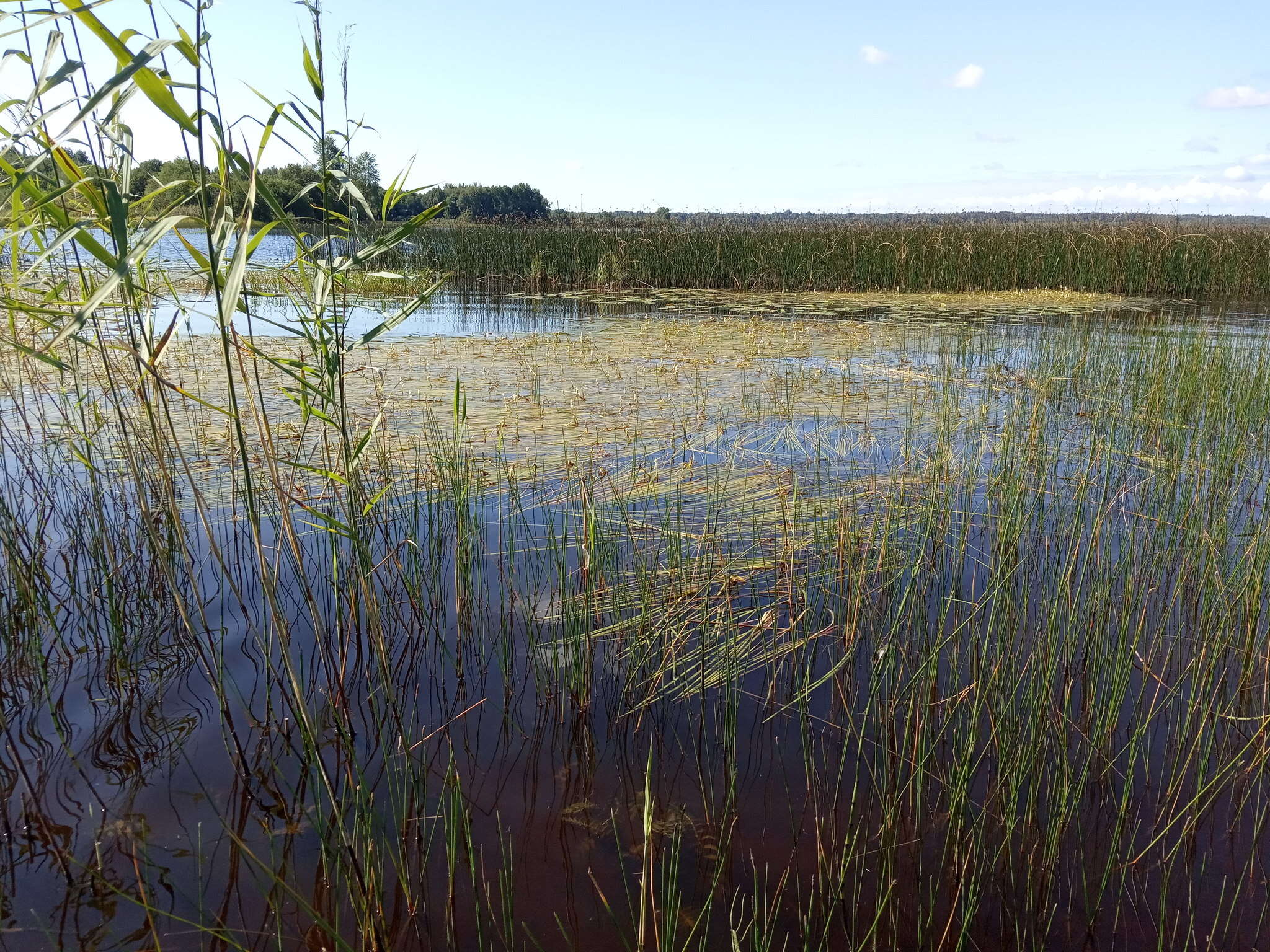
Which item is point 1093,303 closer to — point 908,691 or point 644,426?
point 644,426

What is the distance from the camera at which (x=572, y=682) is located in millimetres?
1850

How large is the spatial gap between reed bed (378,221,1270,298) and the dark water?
8.65 meters

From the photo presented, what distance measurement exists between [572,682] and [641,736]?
0.63 feet

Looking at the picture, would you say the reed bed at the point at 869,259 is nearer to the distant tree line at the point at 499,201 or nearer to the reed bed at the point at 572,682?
the reed bed at the point at 572,682

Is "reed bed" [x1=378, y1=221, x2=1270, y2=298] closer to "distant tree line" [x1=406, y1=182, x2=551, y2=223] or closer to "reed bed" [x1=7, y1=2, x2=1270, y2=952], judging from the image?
"reed bed" [x1=7, y1=2, x2=1270, y2=952]

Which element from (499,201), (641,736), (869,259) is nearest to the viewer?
(641,736)

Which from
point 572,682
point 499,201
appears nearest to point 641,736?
point 572,682

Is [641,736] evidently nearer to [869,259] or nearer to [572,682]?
[572,682]

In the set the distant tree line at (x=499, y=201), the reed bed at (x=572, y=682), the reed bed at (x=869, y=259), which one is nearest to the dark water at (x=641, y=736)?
the reed bed at (x=572, y=682)

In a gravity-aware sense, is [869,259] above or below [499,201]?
below

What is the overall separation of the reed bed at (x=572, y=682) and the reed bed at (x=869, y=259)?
806 cm

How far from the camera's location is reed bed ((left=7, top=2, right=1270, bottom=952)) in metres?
1.30

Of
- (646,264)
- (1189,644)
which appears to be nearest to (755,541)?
(1189,644)

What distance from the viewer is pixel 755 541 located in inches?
101
